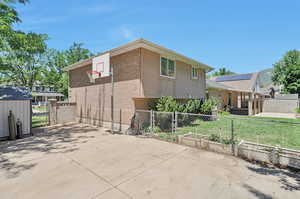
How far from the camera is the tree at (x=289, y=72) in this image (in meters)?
26.0

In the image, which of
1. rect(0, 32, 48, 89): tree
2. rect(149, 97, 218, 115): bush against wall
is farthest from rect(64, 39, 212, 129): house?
rect(0, 32, 48, 89): tree

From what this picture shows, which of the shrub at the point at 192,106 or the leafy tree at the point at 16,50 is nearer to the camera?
the leafy tree at the point at 16,50

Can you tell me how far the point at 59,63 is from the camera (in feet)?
83.9

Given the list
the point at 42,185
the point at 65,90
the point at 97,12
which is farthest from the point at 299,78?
the point at 65,90

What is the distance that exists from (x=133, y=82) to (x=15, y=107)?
635 cm

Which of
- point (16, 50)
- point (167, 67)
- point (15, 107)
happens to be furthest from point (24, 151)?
point (16, 50)

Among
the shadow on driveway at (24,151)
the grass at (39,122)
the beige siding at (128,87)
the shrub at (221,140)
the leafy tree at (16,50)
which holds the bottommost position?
the shadow on driveway at (24,151)

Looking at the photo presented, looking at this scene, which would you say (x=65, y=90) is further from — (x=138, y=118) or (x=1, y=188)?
(x=1, y=188)

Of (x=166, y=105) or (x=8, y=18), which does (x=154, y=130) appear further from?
(x=8, y=18)

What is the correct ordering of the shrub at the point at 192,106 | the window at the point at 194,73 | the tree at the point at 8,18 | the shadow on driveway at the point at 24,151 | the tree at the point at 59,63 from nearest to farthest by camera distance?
the shadow on driveway at the point at 24,151
the tree at the point at 8,18
the shrub at the point at 192,106
the window at the point at 194,73
the tree at the point at 59,63

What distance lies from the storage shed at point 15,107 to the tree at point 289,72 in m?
37.6

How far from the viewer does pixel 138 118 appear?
8.14 metres

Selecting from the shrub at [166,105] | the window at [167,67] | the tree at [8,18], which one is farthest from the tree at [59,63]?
the shrub at [166,105]

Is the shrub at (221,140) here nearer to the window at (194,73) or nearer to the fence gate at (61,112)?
the window at (194,73)
